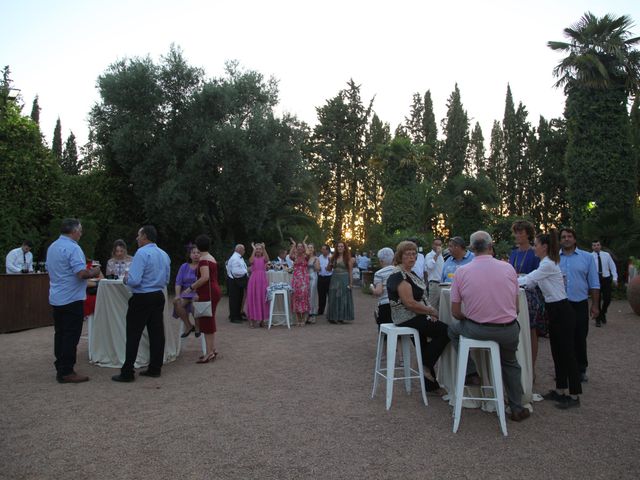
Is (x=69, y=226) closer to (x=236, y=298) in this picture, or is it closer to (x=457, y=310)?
(x=457, y=310)

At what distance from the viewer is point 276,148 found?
19.6 meters

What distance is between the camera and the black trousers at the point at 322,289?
1228cm

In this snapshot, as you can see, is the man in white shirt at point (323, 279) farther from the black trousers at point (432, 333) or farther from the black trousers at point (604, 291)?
the black trousers at point (432, 333)

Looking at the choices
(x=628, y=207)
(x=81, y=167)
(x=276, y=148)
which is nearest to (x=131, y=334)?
(x=276, y=148)

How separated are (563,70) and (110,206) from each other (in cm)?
1919

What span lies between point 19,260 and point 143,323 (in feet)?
25.3

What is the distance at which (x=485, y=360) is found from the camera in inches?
187

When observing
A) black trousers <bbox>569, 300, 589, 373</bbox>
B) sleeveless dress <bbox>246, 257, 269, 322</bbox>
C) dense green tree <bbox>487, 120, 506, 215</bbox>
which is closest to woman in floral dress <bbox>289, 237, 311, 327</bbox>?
sleeveless dress <bbox>246, 257, 269, 322</bbox>

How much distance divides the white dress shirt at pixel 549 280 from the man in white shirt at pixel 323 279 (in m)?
7.41

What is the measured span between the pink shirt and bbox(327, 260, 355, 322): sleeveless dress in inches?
273

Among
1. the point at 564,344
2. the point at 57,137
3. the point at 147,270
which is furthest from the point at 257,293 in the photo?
the point at 57,137

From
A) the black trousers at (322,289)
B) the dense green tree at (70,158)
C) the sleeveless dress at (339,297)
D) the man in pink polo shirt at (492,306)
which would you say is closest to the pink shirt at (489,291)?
the man in pink polo shirt at (492,306)

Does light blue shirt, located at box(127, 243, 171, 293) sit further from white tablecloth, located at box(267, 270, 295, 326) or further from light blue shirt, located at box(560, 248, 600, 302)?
white tablecloth, located at box(267, 270, 295, 326)

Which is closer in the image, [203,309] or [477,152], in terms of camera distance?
[203,309]
